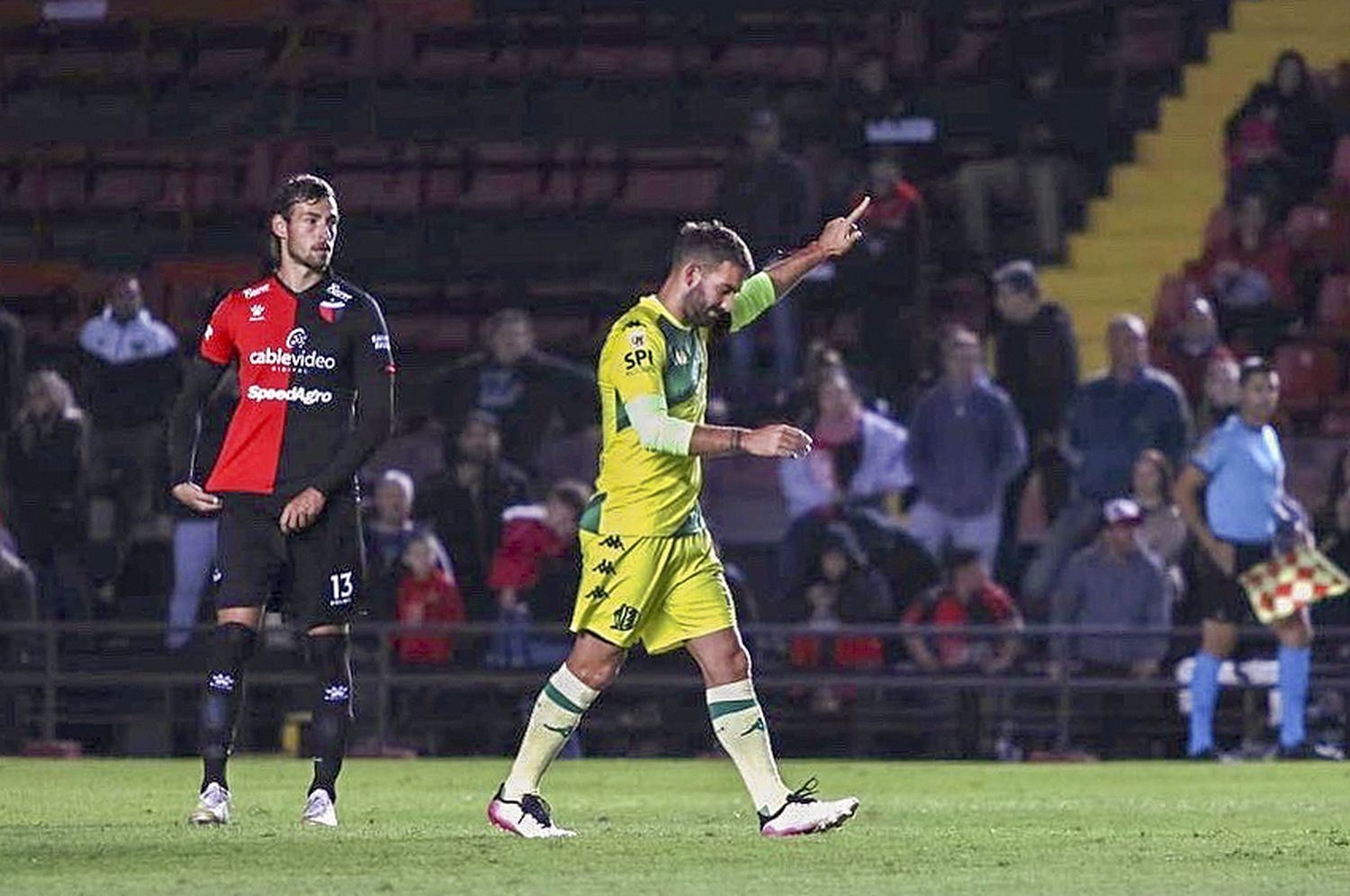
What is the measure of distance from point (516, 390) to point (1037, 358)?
3.16 m

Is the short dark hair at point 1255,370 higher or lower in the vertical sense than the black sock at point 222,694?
higher

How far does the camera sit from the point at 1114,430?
65.5 ft

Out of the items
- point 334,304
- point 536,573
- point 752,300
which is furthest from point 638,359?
point 536,573

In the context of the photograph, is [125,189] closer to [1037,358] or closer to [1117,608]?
[1037,358]

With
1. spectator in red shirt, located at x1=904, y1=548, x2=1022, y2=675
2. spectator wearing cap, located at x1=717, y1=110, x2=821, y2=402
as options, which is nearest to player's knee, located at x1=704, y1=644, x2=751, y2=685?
spectator in red shirt, located at x1=904, y1=548, x2=1022, y2=675

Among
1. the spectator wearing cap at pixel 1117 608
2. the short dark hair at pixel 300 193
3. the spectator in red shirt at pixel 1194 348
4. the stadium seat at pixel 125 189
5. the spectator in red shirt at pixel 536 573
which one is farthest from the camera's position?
the stadium seat at pixel 125 189

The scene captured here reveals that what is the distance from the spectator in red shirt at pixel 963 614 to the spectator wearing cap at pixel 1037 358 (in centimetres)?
174

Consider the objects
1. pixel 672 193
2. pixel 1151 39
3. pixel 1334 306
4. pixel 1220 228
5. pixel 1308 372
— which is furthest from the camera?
pixel 1151 39

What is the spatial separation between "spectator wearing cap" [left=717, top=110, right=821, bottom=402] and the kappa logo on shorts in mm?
11236

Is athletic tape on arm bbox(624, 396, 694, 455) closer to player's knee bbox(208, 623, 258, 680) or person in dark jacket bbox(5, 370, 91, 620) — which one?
player's knee bbox(208, 623, 258, 680)

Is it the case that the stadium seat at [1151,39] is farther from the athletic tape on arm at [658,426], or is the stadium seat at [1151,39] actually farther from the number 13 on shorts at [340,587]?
the athletic tape on arm at [658,426]

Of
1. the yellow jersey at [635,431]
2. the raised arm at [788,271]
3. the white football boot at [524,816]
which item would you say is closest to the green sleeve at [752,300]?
the raised arm at [788,271]

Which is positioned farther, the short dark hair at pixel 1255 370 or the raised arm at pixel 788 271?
the short dark hair at pixel 1255 370

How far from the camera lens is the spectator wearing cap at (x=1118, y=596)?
19156mm
